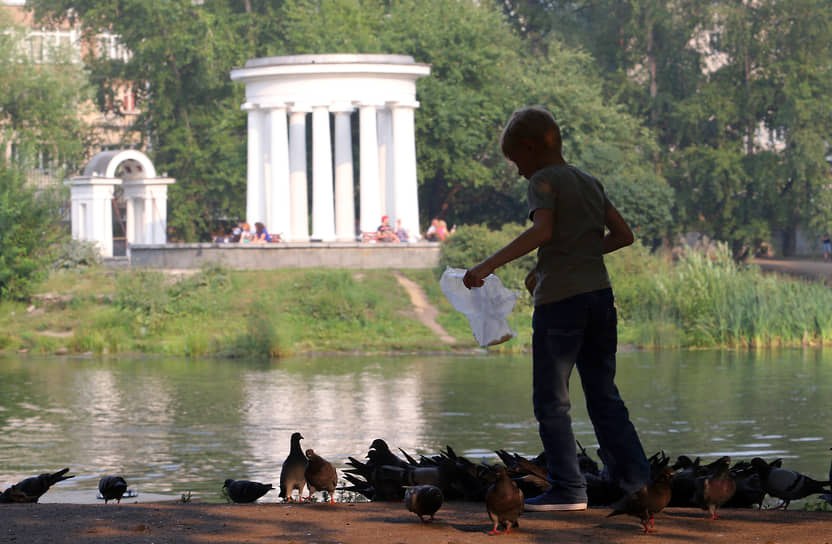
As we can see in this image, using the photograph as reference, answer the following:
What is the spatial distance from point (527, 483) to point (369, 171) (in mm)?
41144

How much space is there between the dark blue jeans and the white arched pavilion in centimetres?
4063

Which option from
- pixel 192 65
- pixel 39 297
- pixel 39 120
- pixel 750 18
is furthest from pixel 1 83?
pixel 750 18

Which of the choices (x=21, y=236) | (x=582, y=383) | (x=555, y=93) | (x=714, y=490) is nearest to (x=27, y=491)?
(x=582, y=383)

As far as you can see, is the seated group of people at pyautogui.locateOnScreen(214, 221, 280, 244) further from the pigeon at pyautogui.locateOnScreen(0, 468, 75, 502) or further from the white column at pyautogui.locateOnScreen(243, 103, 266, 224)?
the pigeon at pyautogui.locateOnScreen(0, 468, 75, 502)

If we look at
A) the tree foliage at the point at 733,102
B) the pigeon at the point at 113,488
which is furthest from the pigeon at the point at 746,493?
the tree foliage at the point at 733,102

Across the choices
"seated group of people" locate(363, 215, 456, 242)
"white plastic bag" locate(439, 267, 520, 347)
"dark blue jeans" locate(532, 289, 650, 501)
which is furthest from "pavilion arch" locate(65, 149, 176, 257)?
"dark blue jeans" locate(532, 289, 650, 501)

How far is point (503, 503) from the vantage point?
25.1 feet

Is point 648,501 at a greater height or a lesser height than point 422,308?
lesser

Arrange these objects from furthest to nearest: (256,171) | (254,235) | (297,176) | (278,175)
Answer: (256,171), (297,176), (278,175), (254,235)

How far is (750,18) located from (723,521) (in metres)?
51.9

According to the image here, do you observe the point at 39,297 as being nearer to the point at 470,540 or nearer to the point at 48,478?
the point at 48,478

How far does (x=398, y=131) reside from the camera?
49750mm

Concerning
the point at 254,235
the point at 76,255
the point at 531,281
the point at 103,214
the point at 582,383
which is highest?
the point at 103,214

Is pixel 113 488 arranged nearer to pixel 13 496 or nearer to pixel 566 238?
pixel 13 496
